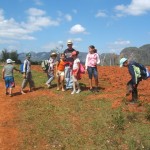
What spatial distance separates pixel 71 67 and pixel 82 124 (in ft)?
14.8

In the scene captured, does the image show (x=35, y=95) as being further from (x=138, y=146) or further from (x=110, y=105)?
(x=138, y=146)

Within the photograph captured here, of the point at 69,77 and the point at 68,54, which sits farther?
the point at 69,77

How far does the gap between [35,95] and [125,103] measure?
159 inches

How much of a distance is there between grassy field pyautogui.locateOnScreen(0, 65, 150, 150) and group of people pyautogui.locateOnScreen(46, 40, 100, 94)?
0.98m

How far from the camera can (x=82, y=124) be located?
10.4m

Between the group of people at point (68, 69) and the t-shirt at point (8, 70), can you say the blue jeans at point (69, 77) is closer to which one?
the group of people at point (68, 69)

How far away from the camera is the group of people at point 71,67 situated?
13743 mm

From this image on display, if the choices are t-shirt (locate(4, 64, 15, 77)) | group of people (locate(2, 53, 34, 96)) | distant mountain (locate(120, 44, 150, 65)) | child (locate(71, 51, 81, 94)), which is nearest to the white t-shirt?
child (locate(71, 51, 81, 94))

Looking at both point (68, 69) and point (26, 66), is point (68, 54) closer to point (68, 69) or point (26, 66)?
point (68, 69)

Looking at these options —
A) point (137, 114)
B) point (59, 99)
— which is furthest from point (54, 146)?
point (59, 99)

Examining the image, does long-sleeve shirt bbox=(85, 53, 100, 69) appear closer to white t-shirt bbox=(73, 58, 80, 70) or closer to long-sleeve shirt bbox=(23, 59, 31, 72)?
white t-shirt bbox=(73, 58, 80, 70)

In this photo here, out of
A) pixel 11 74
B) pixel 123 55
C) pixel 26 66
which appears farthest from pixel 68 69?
pixel 123 55

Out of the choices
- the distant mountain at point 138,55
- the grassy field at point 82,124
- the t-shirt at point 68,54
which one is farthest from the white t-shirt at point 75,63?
the distant mountain at point 138,55

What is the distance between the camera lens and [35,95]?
46.4ft
